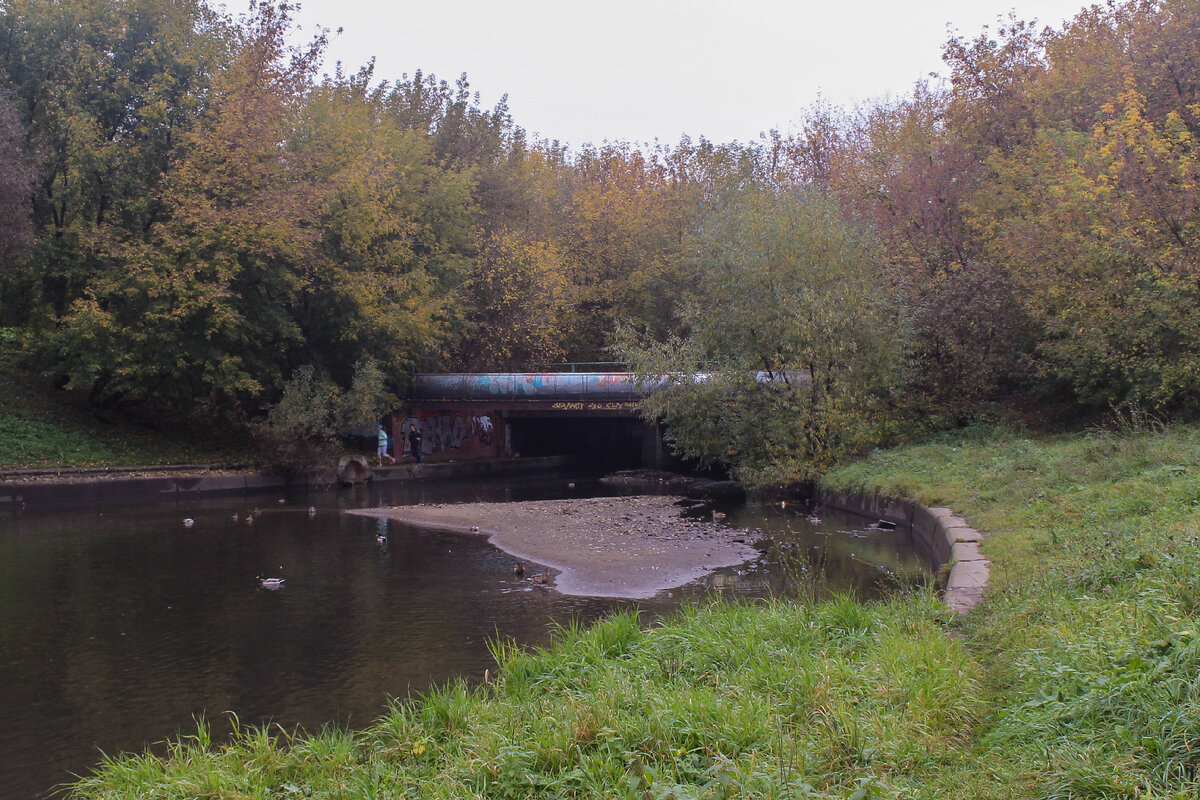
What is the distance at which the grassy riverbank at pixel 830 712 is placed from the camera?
425 centimetres

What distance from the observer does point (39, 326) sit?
2878cm

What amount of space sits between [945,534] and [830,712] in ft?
27.5

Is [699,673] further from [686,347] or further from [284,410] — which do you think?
[284,410]

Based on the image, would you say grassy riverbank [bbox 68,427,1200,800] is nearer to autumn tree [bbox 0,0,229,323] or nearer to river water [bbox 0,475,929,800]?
river water [bbox 0,475,929,800]

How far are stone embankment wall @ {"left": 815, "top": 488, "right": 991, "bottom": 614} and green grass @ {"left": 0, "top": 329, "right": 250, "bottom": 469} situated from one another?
2032 cm

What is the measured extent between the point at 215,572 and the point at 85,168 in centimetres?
1946

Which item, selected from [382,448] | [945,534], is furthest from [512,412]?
[945,534]

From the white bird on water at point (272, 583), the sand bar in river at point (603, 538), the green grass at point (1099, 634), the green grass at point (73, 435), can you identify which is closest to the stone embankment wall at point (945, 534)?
the green grass at point (1099, 634)

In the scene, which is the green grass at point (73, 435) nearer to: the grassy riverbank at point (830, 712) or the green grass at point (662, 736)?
the grassy riverbank at point (830, 712)

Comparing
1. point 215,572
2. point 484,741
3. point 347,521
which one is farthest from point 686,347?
point 484,741

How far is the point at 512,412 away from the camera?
38.2m

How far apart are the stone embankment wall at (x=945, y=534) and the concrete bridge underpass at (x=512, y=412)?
28.4 feet

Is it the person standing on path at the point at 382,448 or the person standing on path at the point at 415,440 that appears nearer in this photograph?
the person standing on path at the point at 382,448

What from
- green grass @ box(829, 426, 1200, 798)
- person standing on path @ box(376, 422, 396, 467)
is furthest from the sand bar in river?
person standing on path @ box(376, 422, 396, 467)
